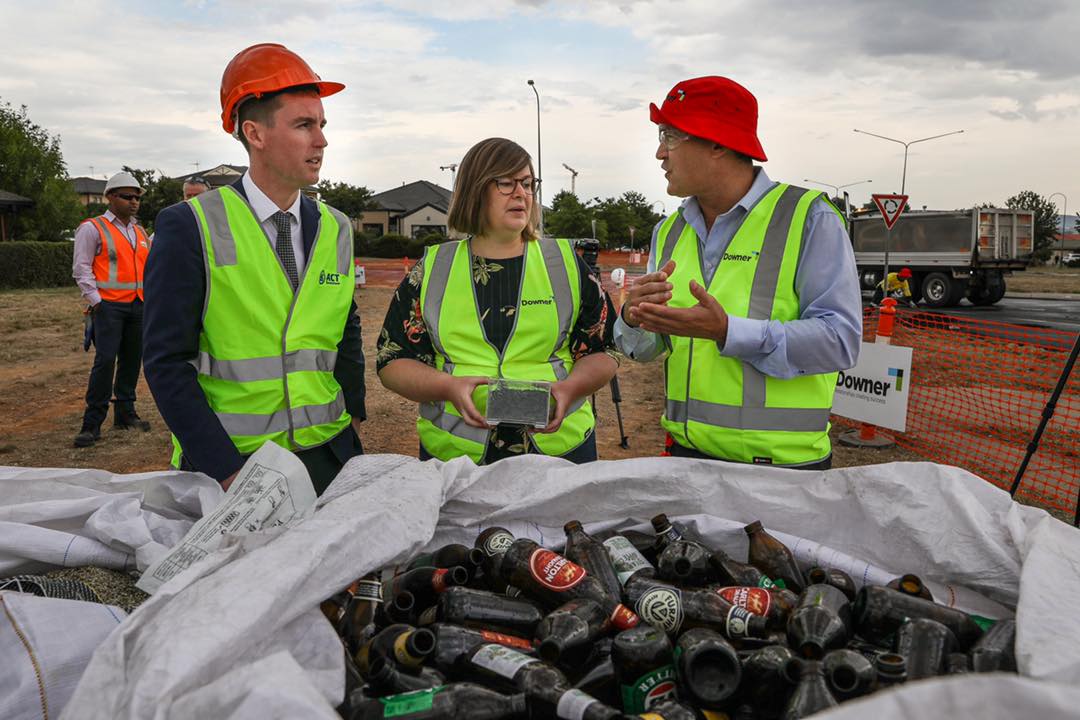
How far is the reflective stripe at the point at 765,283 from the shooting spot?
2.72 meters

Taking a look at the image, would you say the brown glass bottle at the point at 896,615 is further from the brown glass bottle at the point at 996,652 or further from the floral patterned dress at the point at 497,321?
the floral patterned dress at the point at 497,321

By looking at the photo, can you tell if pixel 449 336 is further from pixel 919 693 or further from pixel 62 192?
pixel 62 192

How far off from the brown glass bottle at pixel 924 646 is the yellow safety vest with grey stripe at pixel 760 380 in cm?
96

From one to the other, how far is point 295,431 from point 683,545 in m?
1.36

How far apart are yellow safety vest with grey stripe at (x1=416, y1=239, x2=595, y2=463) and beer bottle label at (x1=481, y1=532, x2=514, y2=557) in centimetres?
72

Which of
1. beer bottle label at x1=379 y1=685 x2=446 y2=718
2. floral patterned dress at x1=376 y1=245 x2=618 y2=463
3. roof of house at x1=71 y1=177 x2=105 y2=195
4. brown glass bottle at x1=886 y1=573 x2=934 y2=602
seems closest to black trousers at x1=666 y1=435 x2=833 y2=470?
floral patterned dress at x1=376 y1=245 x2=618 y2=463

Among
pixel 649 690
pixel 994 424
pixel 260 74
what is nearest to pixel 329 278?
pixel 260 74

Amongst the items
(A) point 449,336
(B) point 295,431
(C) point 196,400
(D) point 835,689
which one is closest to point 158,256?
(C) point 196,400

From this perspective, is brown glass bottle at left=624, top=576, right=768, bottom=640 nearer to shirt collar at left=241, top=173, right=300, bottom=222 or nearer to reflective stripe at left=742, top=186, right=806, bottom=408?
reflective stripe at left=742, top=186, right=806, bottom=408

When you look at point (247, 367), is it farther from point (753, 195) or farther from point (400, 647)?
point (753, 195)

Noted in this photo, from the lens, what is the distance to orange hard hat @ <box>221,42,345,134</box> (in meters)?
2.59

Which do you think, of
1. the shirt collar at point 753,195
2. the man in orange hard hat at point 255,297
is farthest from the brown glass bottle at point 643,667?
the shirt collar at point 753,195

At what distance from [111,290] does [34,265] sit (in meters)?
24.9

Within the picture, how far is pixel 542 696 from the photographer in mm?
1586
